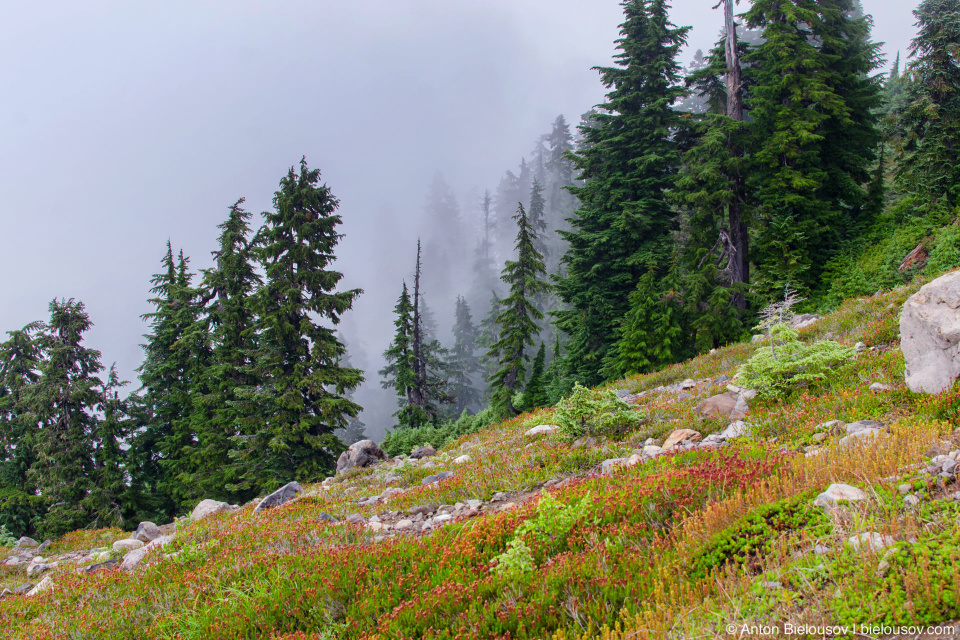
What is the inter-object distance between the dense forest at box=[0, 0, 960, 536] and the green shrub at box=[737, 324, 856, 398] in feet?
30.1

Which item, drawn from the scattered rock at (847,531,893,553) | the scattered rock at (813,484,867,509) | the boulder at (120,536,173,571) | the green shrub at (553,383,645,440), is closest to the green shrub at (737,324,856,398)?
the green shrub at (553,383,645,440)

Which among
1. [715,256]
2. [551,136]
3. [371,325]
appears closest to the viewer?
[715,256]

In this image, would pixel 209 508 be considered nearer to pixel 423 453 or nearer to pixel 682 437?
Answer: pixel 423 453

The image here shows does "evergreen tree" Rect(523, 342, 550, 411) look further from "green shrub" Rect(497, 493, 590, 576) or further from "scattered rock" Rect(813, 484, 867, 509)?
"scattered rock" Rect(813, 484, 867, 509)

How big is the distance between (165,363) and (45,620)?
2467cm

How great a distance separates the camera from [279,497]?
10492 mm

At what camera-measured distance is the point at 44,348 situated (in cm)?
2255

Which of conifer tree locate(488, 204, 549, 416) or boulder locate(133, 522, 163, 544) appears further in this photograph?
conifer tree locate(488, 204, 549, 416)

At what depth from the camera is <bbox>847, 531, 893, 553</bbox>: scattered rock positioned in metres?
2.74

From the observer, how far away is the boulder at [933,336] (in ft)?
17.7

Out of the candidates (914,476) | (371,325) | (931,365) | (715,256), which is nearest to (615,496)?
(914,476)

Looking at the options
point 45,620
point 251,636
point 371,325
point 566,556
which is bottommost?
point 45,620

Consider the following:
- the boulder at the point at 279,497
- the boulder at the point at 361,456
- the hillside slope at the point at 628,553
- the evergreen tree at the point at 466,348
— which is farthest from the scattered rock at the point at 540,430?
the evergreen tree at the point at 466,348

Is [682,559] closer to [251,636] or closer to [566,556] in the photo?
[566,556]
